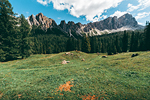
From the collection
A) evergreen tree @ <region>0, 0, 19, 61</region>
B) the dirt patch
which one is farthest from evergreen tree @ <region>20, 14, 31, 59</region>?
the dirt patch

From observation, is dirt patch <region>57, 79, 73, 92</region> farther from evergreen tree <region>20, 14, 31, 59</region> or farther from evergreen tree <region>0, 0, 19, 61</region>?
evergreen tree <region>20, 14, 31, 59</region>

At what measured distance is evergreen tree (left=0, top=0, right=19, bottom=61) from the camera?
25538 millimetres

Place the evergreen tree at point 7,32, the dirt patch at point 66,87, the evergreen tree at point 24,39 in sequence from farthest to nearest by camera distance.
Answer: the evergreen tree at point 24,39 < the evergreen tree at point 7,32 < the dirt patch at point 66,87

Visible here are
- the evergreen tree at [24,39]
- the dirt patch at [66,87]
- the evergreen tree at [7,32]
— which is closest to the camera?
the dirt patch at [66,87]

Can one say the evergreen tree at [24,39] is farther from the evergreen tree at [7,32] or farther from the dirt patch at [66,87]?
the dirt patch at [66,87]

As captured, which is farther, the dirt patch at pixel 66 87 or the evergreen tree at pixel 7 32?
the evergreen tree at pixel 7 32

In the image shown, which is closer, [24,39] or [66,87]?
[66,87]

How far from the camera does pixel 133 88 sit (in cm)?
893

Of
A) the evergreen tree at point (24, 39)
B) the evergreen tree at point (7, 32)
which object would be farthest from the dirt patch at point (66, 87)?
the evergreen tree at point (24, 39)

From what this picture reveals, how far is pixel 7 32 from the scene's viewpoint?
2633 centimetres

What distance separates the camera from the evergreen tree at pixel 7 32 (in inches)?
1005

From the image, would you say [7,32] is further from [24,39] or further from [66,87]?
[66,87]

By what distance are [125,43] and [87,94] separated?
254ft

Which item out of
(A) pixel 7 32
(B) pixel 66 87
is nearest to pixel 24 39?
(A) pixel 7 32
